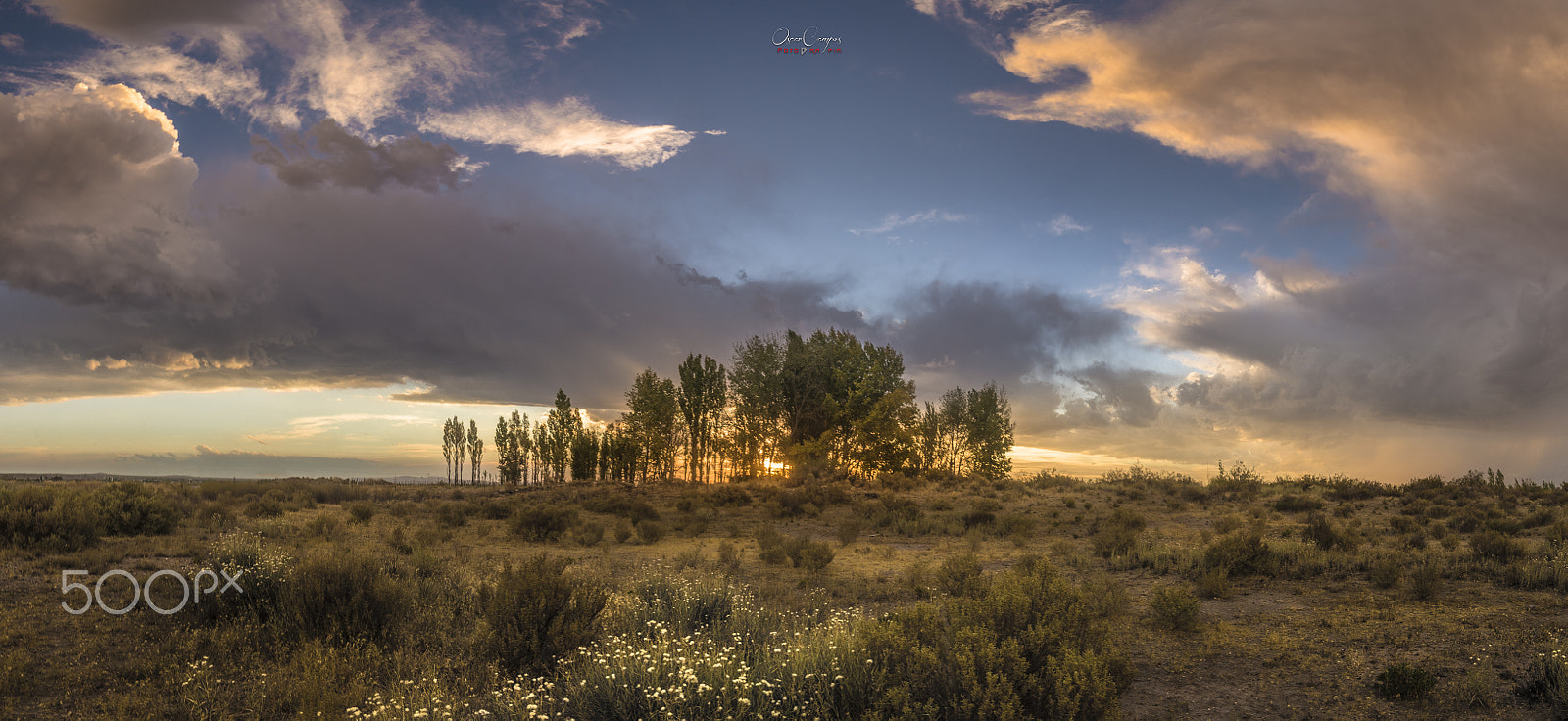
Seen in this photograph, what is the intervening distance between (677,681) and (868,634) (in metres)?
1.96

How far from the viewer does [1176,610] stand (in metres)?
10.5

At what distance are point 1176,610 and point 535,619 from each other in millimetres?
9194

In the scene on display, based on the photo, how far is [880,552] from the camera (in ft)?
65.7

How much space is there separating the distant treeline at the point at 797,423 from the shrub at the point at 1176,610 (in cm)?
3327

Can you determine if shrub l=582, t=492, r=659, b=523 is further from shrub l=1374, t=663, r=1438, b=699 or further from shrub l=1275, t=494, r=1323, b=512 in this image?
shrub l=1374, t=663, r=1438, b=699

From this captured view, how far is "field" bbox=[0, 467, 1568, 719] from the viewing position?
672 centimetres

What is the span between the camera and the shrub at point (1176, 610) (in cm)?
1045

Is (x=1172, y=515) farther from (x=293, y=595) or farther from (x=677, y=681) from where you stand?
(x=293, y=595)

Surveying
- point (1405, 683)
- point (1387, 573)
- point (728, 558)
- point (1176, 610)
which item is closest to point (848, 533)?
point (728, 558)

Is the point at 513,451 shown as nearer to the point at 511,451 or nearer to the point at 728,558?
the point at 511,451

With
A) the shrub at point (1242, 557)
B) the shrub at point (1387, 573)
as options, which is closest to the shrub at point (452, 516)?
the shrub at point (1242, 557)

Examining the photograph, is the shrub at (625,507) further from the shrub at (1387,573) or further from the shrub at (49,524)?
the shrub at (1387,573)

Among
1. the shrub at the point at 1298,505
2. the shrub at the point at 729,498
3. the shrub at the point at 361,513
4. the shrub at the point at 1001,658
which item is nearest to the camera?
the shrub at the point at 1001,658

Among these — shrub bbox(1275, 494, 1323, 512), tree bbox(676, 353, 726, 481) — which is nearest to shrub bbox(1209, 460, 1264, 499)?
shrub bbox(1275, 494, 1323, 512)
